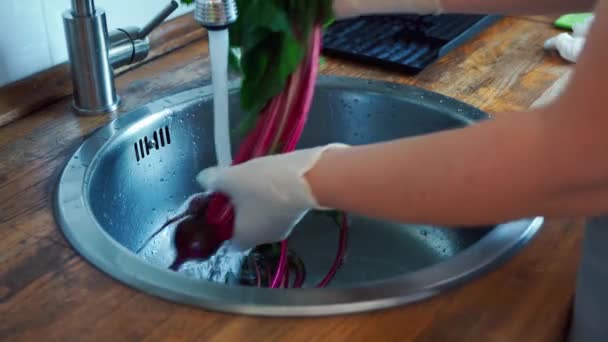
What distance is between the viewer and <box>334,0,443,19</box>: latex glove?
93cm

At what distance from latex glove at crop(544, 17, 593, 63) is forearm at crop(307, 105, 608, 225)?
2.45 ft

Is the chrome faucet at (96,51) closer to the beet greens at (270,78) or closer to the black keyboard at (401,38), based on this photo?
the beet greens at (270,78)

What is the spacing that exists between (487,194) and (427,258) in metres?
0.56

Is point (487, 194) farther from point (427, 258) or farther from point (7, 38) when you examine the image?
point (7, 38)

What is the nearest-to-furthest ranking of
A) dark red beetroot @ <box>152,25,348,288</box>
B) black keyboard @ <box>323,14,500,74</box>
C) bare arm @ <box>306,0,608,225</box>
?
bare arm @ <box>306,0,608,225</box> → dark red beetroot @ <box>152,25,348,288</box> → black keyboard @ <box>323,14,500,74</box>

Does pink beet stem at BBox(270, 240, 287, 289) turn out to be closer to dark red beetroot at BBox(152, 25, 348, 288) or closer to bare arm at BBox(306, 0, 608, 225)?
dark red beetroot at BBox(152, 25, 348, 288)

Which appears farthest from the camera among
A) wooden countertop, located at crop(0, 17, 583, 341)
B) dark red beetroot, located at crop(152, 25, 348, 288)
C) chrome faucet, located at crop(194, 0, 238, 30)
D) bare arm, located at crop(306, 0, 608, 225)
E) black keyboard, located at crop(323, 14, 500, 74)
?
black keyboard, located at crop(323, 14, 500, 74)

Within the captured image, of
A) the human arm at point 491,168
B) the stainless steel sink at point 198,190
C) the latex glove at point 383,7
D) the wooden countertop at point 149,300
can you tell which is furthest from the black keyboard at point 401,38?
the human arm at point 491,168

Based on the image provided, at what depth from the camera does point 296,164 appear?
26.6 inches

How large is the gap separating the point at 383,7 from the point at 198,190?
1.37 feet

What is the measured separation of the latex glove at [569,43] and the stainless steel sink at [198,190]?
0.30 m

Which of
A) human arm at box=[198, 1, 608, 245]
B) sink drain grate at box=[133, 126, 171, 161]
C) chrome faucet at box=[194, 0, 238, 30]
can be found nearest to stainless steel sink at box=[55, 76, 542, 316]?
sink drain grate at box=[133, 126, 171, 161]

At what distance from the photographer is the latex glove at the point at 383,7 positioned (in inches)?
36.6

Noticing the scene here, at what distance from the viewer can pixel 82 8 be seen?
96 centimetres
